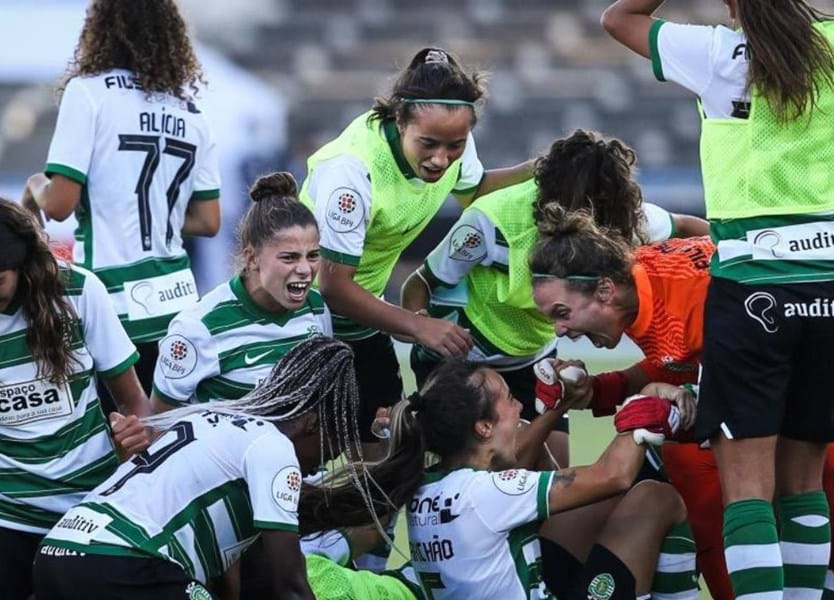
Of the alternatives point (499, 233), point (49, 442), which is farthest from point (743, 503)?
point (49, 442)

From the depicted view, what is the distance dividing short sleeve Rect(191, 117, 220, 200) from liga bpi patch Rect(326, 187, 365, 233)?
0.81 m

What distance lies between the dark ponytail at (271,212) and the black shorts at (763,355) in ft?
4.15

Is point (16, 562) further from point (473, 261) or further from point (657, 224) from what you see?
point (657, 224)

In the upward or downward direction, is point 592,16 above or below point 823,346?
above

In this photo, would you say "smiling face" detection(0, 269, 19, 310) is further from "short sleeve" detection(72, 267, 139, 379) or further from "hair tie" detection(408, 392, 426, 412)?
"hair tie" detection(408, 392, 426, 412)

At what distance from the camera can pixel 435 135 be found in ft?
15.1

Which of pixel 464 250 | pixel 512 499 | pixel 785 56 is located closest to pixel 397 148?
pixel 464 250

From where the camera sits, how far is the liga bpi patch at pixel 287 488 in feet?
12.1

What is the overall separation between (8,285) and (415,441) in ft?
3.60

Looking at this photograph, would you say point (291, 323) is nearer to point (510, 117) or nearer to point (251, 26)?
point (510, 117)

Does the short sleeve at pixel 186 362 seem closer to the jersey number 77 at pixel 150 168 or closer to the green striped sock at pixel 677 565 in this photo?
the jersey number 77 at pixel 150 168

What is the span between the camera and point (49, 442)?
13.4 feet

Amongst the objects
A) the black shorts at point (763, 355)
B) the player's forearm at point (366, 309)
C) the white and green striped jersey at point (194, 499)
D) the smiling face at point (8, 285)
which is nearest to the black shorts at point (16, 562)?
the white and green striped jersey at point (194, 499)

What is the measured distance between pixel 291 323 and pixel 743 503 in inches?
56.6
